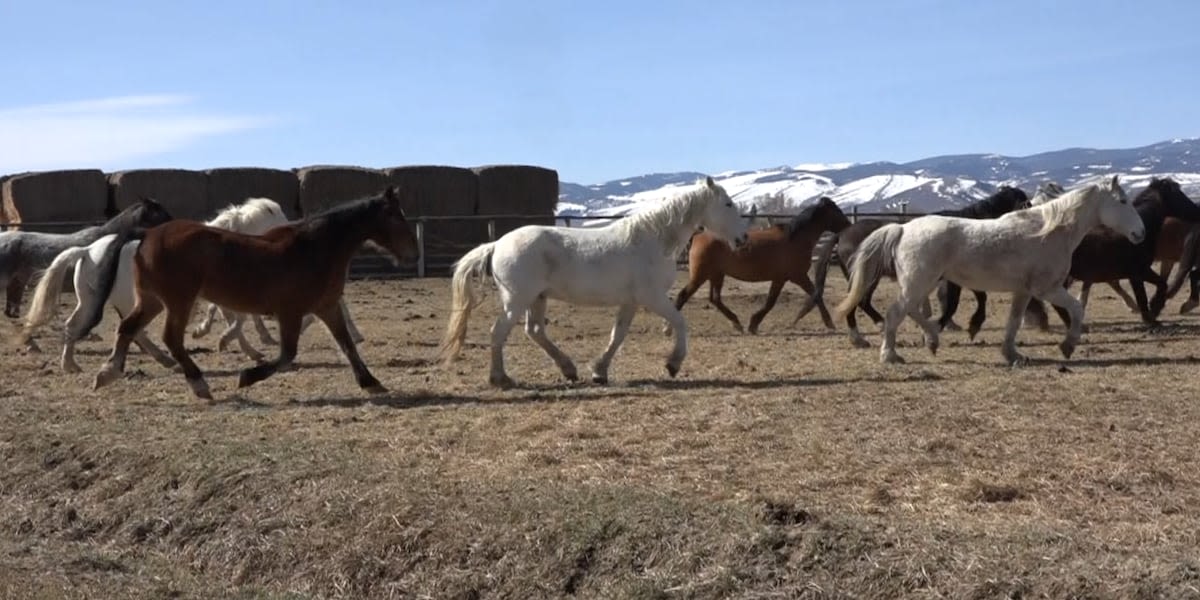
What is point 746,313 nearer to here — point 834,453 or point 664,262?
point 664,262

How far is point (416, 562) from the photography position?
23.3 ft

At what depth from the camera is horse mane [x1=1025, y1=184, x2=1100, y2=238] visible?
12742 mm

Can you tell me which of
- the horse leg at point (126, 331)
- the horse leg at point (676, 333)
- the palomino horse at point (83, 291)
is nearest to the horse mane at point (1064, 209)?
the horse leg at point (676, 333)

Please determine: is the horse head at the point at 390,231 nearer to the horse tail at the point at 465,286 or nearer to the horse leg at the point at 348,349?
the horse tail at the point at 465,286

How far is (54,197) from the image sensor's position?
27.1m

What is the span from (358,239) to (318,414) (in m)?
1.74

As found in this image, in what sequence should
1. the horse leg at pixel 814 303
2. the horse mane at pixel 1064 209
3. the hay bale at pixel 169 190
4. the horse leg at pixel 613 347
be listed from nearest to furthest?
the horse leg at pixel 613 347 < the horse mane at pixel 1064 209 < the horse leg at pixel 814 303 < the hay bale at pixel 169 190

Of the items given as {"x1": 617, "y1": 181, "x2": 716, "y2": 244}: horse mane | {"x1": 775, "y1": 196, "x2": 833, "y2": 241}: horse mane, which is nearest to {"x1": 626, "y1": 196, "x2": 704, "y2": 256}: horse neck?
{"x1": 617, "y1": 181, "x2": 716, "y2": 244}: horse mane

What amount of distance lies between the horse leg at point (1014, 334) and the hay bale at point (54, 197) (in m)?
18.8

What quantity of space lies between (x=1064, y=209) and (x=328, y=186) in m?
19.0

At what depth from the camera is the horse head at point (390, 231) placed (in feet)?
38.1

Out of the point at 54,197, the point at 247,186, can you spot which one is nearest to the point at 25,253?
the point at 54,197

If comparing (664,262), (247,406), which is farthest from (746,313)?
(247,406)

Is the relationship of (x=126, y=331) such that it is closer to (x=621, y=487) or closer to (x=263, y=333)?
(x=263, y=333)
